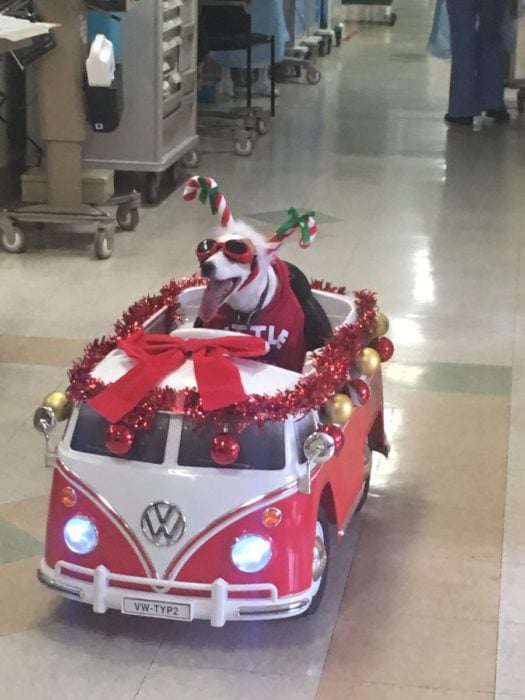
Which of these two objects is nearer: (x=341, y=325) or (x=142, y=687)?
(x=142, y=687)

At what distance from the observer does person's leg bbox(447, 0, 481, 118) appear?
6859mm

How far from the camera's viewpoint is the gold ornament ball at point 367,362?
2258 millimetres

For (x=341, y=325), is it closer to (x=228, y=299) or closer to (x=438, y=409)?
(x=228, y=299)

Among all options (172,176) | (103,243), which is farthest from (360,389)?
(172,176)

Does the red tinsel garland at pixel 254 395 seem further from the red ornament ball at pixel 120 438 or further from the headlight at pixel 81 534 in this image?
the headlight at pixel 81 534

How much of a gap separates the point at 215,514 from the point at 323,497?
296 mm

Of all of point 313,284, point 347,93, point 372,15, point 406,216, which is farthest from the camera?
point 372,15

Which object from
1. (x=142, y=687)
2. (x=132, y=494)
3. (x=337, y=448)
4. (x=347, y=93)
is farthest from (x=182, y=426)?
(x=347, y=93)

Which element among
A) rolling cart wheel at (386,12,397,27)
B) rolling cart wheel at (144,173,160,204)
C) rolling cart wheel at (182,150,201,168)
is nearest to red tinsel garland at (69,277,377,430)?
rolling cart wheel at (144,173,160,204)

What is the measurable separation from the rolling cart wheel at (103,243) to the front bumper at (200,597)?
247cm

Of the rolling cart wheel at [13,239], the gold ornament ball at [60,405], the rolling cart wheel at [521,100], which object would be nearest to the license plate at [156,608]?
the gold ornament ball at [60,405]

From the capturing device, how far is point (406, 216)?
509 cm

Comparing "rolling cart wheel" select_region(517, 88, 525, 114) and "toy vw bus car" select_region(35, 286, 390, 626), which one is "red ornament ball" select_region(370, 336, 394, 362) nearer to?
"toy vw bus car" select_region(35, 286, 390, 626)

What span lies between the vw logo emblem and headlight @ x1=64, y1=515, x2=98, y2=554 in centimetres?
10
